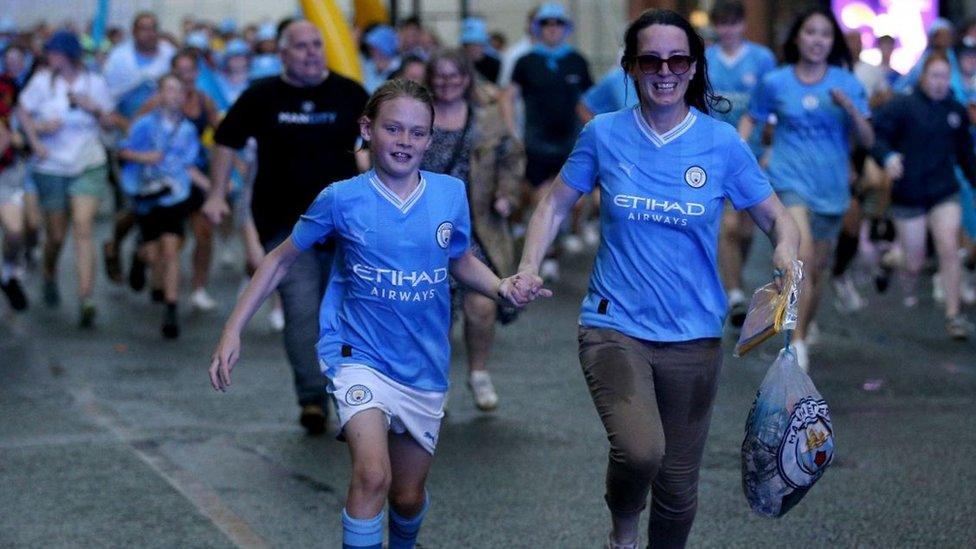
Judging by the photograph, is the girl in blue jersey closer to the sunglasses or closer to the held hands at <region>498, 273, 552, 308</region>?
the held hands at <region>498, 273, 552, 308</region>

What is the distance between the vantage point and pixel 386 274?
5.55 meters

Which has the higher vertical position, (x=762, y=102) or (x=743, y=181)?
(x=743, y=181)

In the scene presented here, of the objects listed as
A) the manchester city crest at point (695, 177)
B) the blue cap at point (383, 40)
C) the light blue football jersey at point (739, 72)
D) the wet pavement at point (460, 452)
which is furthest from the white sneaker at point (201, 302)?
the manchester city crest at point (695, 177)

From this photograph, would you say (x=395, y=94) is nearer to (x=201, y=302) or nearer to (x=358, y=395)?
(x=358, y=395)

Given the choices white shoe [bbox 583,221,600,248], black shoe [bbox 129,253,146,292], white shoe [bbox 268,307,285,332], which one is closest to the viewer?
white shoe [bbox 268,307,285,332]

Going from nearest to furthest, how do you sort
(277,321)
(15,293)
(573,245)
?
(277,321) < (15,293) < (573,245)

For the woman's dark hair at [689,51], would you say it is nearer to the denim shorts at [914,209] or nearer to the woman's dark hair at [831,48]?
the woman's dark hair at [831,48]

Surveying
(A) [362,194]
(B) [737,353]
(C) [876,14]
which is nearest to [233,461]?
(A) [362,194]

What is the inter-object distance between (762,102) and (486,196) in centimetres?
200

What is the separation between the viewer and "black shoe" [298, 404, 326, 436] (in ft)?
28.0

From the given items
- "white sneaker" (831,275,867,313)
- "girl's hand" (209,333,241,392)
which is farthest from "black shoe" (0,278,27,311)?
"girl's hand" (209,333,241,392)

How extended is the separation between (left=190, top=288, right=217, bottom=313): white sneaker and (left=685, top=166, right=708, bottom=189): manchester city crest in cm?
873

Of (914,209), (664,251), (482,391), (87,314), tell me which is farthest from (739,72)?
(664,251)

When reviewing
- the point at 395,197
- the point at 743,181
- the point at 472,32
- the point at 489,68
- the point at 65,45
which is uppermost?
the point at 743,181
